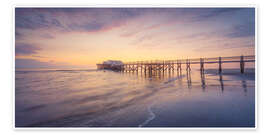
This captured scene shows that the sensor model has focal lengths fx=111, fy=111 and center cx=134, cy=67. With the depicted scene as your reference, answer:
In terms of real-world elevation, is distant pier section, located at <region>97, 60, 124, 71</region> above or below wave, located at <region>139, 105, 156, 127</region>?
above

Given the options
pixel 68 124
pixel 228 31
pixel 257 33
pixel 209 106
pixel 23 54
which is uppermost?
pixel 228 31

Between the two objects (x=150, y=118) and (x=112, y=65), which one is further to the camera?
(x=112, y=65)

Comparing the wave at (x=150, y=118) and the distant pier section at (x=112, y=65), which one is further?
the distant pier section at (x=112, y=65)

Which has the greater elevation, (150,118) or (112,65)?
Answer: (112,65)

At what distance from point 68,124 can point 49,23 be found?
488 centimetres

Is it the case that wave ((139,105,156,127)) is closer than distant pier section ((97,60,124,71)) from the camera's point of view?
Yes

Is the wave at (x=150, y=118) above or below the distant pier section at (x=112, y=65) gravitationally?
below

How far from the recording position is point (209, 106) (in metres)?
3.22

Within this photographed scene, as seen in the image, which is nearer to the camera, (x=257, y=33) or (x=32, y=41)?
(x=257, y=33)
